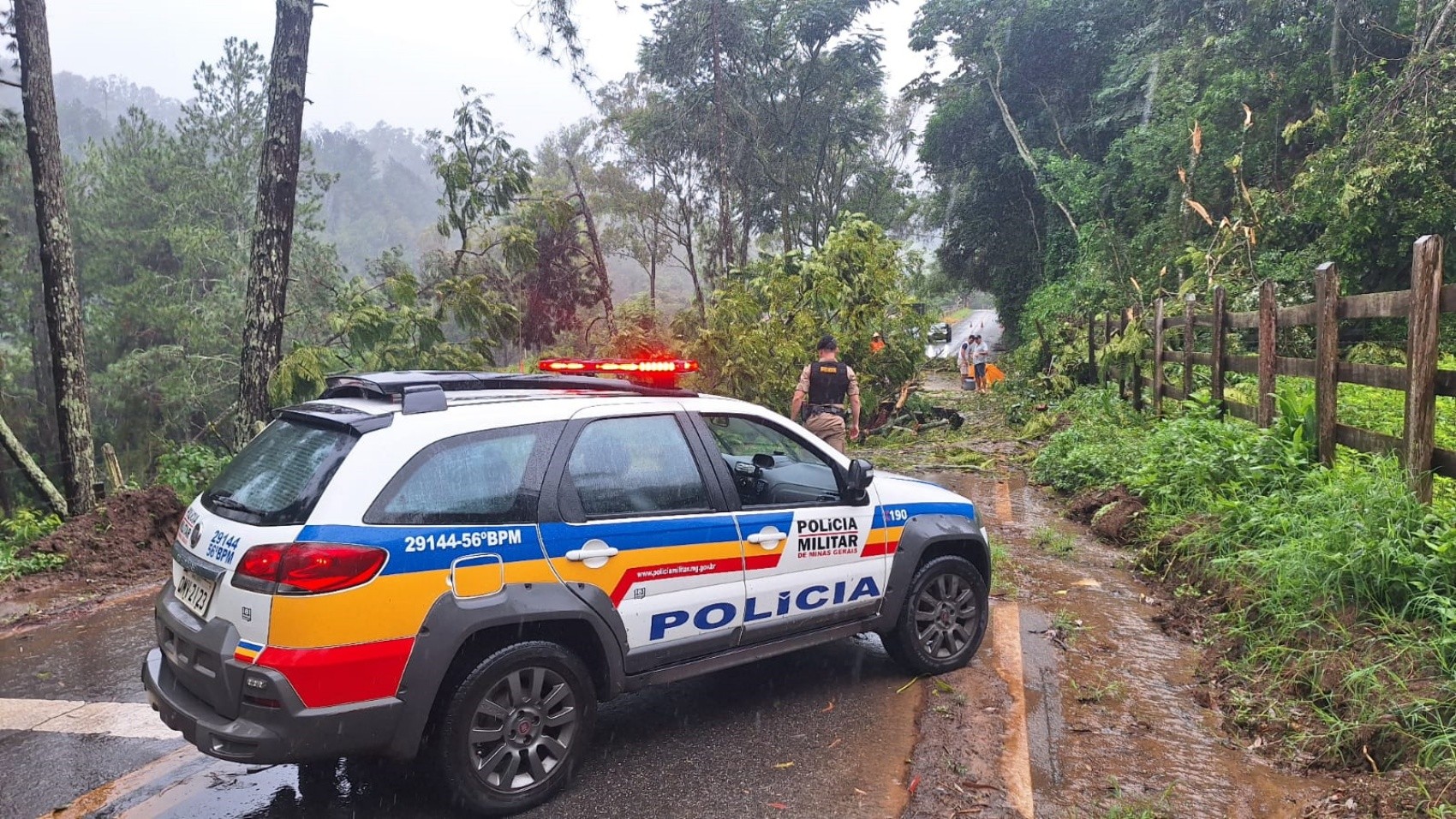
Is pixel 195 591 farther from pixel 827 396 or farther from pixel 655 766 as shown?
pixel 827 396

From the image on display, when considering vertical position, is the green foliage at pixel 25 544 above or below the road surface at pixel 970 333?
below

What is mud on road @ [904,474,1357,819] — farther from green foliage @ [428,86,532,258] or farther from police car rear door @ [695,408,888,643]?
green foliage @ [428,86,532,258]

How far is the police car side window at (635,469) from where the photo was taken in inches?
141

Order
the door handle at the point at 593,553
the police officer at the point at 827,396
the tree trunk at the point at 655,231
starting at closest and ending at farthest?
the door handle at the point at 593,553
the police officer at the point at 827,396
the tree trunk at the point at 655,231

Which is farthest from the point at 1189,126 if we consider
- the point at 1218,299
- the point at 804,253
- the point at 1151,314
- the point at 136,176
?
the point at 136,176

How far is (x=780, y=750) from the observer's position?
152 inches

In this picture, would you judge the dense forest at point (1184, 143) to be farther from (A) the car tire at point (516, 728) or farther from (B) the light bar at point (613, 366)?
(A) the car tire at point (516, 728)

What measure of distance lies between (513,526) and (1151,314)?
40.4ft

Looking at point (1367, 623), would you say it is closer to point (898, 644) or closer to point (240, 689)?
point (898, 644)

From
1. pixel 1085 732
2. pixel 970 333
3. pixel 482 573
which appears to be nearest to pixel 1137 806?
pixel 1085 732

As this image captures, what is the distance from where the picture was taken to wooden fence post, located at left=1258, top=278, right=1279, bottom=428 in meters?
7.49

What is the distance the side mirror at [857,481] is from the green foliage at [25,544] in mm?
6983

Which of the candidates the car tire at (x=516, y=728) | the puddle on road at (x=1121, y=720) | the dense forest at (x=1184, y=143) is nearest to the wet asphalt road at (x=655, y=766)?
the car tire at (x=516, y=728)

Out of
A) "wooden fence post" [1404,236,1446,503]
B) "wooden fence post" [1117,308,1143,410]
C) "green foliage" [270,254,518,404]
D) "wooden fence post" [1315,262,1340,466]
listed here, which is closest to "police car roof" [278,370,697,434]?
"wooden fence post" [1404,236,1446,503]
